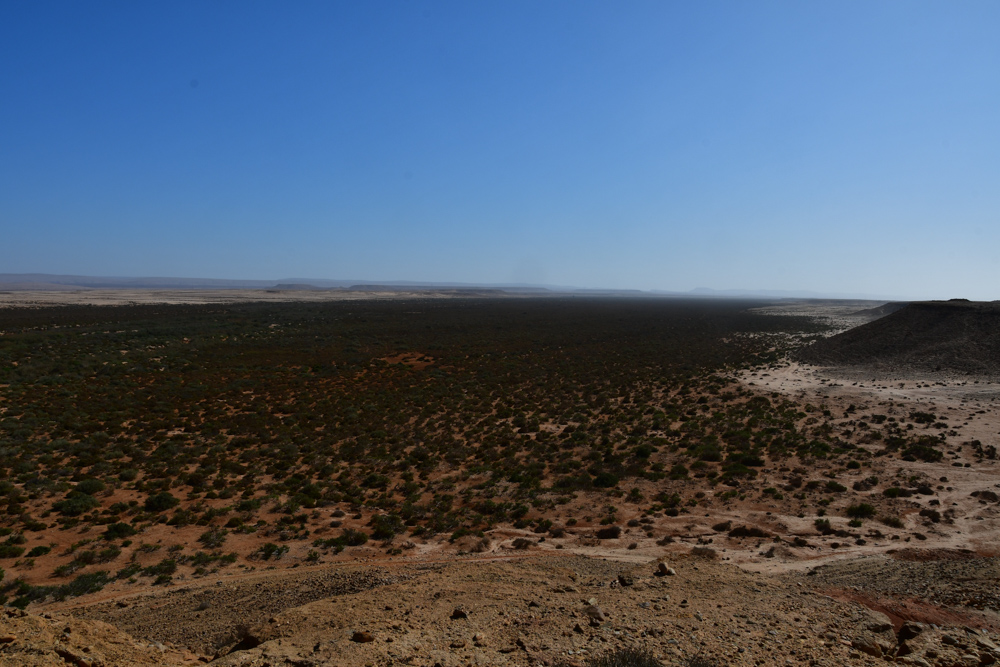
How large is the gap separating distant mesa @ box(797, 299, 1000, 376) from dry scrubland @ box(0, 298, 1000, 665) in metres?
3.21

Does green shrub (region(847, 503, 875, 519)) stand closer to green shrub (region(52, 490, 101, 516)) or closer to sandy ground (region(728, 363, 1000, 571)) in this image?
sandy ground (region(728, 363, 1000, 571))

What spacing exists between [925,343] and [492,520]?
1735 inches

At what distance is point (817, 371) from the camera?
1455 inches

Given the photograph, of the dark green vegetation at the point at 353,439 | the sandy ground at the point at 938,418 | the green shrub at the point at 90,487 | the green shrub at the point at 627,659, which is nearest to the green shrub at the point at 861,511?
the sandy ground at the point at 938,418

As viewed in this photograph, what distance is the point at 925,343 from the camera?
39.0m

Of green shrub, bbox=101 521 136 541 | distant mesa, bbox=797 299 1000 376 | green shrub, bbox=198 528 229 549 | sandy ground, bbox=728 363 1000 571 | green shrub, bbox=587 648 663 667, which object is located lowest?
green shrub, bbox=198 528 229 549

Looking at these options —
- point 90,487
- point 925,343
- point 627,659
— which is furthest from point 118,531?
point 925,343

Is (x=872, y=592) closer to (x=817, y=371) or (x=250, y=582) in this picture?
(x=250, y=582)

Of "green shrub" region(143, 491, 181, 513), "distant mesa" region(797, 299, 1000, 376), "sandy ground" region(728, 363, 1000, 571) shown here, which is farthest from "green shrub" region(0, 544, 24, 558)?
"distant mesa" region(797, 299, 1000, 376)

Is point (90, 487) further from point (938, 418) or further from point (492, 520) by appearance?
point (938, 418)

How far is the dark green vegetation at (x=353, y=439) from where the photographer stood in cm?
1364

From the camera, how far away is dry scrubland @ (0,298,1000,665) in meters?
7.31

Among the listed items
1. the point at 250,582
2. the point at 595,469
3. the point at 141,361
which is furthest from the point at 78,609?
the point at 141,361

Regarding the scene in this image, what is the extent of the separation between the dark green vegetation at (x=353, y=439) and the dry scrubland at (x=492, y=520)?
136 millimetres
